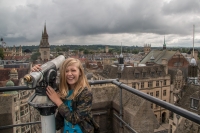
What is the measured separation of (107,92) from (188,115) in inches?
111

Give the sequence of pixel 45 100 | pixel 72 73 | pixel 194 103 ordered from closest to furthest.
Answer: pixel 45 100, pixel 72 73, pixel 194 103

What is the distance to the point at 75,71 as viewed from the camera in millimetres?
2559

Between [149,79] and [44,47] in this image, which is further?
[44,47]

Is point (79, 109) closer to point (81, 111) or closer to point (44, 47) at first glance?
point (81, 111)

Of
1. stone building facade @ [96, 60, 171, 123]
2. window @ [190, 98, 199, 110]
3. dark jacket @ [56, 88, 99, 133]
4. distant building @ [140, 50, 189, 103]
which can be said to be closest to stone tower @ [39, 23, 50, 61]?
distant building @ [140, 50, 189, 103]

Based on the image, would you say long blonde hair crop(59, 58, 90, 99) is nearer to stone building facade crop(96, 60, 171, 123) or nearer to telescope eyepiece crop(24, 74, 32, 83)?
telescope eyepiece crop(24, 74, 32, 83)

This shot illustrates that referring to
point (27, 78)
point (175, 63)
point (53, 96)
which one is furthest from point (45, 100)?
point (175, 63)

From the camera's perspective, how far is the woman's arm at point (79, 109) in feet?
7.66

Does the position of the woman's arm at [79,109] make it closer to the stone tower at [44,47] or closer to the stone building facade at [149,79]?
the stone building facade at [149,79]

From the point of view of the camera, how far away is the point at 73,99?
7.98 feet

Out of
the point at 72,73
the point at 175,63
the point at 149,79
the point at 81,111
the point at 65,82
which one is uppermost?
the point at 72,73

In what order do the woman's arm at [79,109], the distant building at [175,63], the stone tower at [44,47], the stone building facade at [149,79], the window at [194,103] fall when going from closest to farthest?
1. the woman's arm at [79,109]
2. the window at [194,103]
3. the stone building facade at [149,79]
4. the distant building at [175,63]
5. the stone tower at [44,47]

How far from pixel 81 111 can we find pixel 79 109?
0.03m

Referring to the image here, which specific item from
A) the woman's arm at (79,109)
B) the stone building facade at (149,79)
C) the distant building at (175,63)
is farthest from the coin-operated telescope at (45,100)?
the distant building at (175,63)
